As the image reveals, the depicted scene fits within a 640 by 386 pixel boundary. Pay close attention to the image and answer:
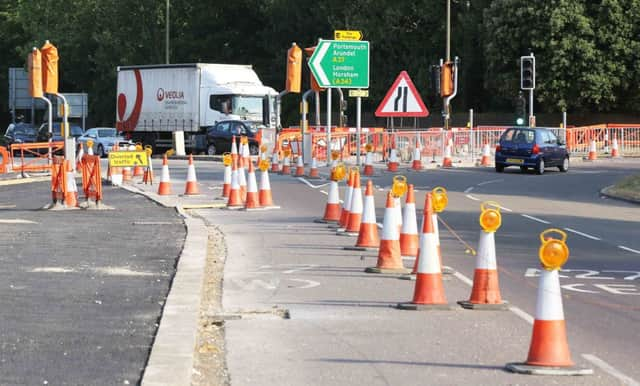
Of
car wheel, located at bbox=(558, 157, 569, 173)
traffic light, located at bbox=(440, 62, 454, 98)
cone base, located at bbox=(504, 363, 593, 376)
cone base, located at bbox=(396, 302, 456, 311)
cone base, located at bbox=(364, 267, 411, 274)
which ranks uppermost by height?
traffic light, located at bbox=(440, 62, 454, 98)

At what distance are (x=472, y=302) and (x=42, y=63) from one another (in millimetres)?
19471

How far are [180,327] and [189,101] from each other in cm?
4577

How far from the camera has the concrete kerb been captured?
26.2 ft

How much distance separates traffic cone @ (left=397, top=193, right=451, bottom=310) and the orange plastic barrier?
1170 centimetres

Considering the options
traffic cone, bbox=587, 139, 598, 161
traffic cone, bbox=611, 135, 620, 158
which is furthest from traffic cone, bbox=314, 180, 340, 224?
traffic cone, bbox=611, 135, 620, 158

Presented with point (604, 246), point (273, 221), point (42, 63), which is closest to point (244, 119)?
point (42, 63)

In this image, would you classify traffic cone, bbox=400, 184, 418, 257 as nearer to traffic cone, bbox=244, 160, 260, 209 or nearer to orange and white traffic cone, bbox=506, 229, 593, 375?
orange and white traffic cone, bbox=506, 229, 593, 375

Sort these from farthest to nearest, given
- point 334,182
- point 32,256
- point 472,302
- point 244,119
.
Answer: point 244,119 → point 334,182 → point 32,256 → point 472,302

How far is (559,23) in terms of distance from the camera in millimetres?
60188

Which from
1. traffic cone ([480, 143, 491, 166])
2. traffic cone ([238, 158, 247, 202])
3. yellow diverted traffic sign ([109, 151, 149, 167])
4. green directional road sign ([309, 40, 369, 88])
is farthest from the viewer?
traffic cone ([480, 143, 491, 166])

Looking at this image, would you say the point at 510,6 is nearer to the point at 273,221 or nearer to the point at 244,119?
the point at 244,119

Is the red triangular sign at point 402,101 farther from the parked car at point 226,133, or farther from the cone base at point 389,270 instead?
the cone base at point 389,270

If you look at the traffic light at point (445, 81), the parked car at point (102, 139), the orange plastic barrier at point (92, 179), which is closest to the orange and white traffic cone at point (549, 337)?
the orange plastic barrier at point (92, 179)

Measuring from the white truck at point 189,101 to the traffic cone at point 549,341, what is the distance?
45.2m
